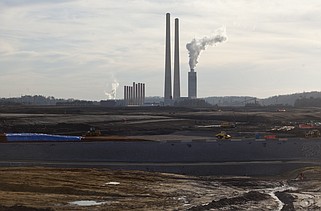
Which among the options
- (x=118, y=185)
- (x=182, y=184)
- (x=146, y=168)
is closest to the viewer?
(x=118, y=185)

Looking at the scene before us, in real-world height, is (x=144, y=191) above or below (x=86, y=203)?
below

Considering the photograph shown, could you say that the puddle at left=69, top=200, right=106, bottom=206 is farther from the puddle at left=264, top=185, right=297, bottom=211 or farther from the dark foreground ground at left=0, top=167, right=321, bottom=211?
the puddle at left=264, top=185, right=297, bottom=211

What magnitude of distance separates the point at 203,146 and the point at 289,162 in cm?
698

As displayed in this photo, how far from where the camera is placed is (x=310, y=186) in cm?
3512

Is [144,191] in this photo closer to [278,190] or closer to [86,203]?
[86,203]

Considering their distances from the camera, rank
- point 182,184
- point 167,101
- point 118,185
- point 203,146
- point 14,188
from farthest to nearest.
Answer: point 167,101, point 203,146, point 182,184, point 118,185, point 14,188

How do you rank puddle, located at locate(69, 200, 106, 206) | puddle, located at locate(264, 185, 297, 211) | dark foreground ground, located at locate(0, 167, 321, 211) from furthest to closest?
puddle, located at locate(264, 185, 297, 211)
dark foreground ground, located at locate(0, 167, 321, 211)
puddle, located at locate(69, 200, 106, 206)

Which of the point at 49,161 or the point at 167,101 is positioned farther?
the point at 167,101

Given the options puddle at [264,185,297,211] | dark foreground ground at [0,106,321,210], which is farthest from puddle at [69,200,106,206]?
puddle at [264,185,297,211]

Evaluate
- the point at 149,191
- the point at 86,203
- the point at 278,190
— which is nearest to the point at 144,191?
the point at 149,191

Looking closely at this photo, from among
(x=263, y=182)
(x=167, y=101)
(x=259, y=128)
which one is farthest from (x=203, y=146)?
(x=167, y=101)

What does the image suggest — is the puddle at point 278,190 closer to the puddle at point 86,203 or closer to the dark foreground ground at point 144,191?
the dark foreground ground at point 144,191

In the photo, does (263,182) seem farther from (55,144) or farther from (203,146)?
(55,144)

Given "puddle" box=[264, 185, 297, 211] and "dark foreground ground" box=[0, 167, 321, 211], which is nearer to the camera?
"dark foreground ground" box=[0, 167, 321, 211]
